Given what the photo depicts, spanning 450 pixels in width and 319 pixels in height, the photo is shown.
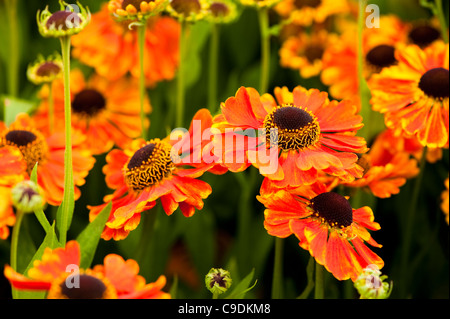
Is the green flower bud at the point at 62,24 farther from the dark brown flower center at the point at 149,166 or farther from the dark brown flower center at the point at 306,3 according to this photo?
the dark brown flower center at the point at 306,3

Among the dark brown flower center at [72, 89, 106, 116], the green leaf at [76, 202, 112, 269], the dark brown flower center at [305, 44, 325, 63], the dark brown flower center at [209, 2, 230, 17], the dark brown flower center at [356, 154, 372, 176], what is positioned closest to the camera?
the green leaf at [76, 202, 112, 269]

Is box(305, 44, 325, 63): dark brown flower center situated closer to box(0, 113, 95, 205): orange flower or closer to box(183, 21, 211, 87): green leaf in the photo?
Answer: box(183, 21, 211, 87): green leaf

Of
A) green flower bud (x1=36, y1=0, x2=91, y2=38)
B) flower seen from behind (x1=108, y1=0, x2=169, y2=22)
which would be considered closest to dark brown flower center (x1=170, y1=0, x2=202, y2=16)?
flower seen from behind (x1=108, y1=0, x2=169, y2=22)

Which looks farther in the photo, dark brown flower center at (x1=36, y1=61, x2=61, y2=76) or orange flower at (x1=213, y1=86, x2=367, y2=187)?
dark brown flower center at (x1=36, y1=61, x2=61, y2=76)

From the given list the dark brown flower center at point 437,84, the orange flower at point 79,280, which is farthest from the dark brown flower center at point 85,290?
the dark brown flower center at point 437,84

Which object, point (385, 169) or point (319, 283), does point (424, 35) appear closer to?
point (385, 169)

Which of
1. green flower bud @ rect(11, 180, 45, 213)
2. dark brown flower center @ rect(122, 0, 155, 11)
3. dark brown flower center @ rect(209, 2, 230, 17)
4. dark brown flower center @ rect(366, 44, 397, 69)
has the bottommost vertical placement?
green flower bud @ rect(11, 180, 45, 213)
